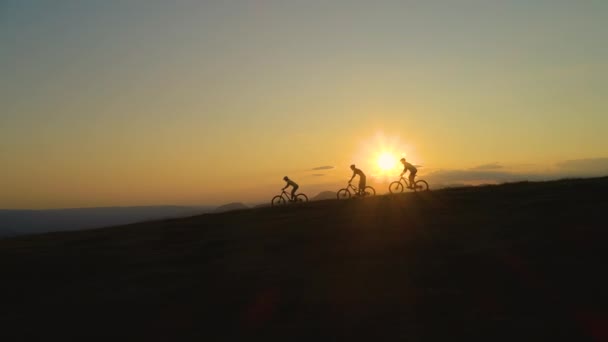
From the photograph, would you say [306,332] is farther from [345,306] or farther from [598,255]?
[598,255]

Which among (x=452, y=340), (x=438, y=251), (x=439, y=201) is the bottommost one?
(x=452, y=340)

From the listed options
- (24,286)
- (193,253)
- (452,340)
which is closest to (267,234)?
(193,253)

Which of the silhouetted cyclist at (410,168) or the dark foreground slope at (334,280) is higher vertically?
the silhouetted cyclist at (410,168)

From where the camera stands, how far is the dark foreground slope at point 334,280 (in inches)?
324

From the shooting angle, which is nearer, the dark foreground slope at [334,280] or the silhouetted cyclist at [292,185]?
the dark foreground slope at [334,280]

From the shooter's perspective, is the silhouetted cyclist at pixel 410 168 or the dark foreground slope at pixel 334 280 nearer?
the dark foreground slope at pixel 334 280

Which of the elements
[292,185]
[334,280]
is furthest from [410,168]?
[334,280]

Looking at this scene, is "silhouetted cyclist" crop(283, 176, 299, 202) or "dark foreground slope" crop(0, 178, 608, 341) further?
"silhouetted cyclist" crop(283, 176, 299, 202)

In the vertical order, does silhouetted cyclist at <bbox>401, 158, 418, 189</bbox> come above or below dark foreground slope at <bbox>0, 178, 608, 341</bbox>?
above

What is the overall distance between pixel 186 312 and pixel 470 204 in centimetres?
1296

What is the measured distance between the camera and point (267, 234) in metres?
16.1

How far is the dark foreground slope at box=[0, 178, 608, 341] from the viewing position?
27.0ft

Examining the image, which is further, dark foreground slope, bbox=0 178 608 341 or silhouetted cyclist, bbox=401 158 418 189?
silhouetted cyclist, bbox=401 158 418 189

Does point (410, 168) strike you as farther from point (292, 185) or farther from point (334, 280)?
point (334, 280)
